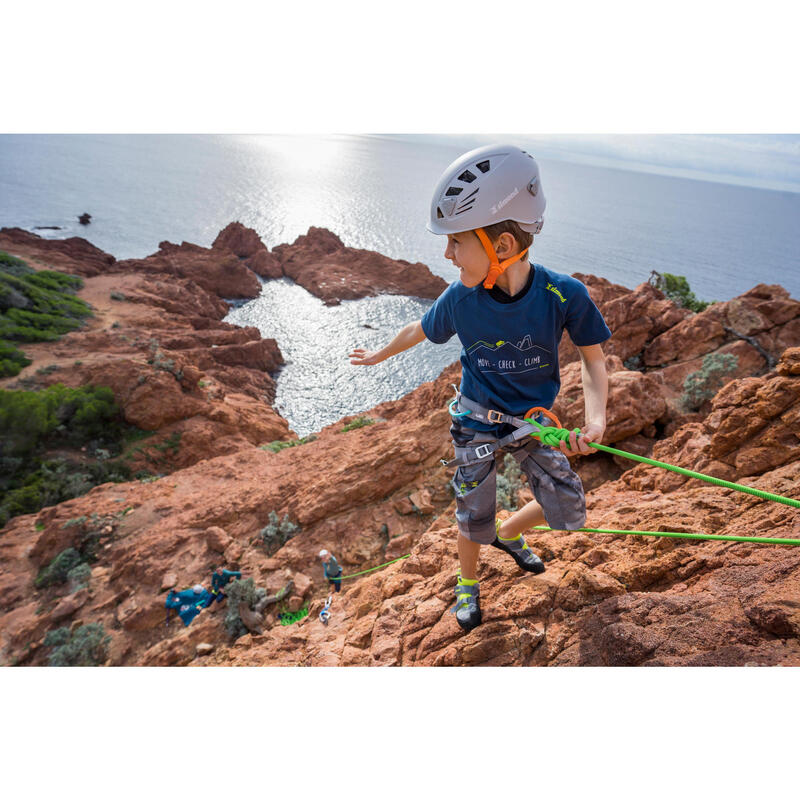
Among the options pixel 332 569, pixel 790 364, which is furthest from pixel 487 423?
pixel 332 569

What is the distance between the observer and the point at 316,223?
30766 mm

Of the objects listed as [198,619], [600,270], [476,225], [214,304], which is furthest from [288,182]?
[476,225]

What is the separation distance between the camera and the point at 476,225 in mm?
1596

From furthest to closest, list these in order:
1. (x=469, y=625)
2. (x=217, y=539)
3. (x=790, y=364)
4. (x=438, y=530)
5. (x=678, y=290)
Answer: (x=678, y=290) < (x=217, y=539) < (x=438, y=530) < (x=790, y=364) < (x=469, y=625)

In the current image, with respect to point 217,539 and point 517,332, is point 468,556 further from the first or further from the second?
point 217,539

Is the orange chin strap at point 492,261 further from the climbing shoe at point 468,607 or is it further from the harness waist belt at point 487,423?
the climbing shoe at point 468,607

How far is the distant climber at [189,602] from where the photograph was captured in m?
5.64

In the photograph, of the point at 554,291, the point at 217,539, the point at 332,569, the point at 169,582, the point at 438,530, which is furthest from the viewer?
the point at 217,539

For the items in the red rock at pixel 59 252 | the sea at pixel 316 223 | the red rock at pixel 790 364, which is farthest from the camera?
the red rock at pixel 59 252

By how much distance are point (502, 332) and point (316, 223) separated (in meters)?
32.3

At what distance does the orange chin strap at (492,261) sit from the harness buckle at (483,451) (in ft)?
2.35

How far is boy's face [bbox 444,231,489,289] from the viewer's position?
65.3 inches

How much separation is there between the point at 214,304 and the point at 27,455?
17340mm

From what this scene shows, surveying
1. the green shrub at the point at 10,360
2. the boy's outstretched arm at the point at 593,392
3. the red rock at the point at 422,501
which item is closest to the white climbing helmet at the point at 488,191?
the boy's outstretched arm at the point at 593,392
